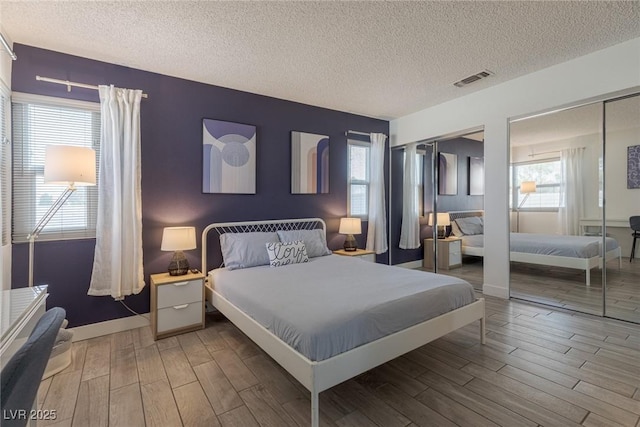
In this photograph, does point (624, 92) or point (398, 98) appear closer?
point (624, 92)

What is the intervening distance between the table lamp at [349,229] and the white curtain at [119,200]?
269 cm

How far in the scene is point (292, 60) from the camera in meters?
3.06

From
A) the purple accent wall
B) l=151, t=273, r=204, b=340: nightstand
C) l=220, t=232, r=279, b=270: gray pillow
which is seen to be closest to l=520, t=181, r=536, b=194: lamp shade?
the purple accent wall

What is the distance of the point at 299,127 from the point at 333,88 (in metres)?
0.79

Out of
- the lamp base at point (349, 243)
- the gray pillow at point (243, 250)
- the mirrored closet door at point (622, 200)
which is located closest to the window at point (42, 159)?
the gray pillow at point (243, 250)

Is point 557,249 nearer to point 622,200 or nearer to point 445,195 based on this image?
point 622,200

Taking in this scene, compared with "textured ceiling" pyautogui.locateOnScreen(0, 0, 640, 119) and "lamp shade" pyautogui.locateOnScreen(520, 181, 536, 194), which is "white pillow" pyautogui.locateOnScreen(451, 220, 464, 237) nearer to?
"lamp shade" pyautogui.locateOnScreen(520, 181, 536, 194)

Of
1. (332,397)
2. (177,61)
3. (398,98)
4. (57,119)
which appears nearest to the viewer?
(332,397)

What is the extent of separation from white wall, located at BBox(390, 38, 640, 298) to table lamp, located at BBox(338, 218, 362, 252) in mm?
1811

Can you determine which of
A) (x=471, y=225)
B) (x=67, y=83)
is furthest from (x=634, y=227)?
(x=67, y=83)

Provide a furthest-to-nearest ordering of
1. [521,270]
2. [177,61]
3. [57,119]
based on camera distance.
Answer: [521,270] < [177,61] < [57,119]

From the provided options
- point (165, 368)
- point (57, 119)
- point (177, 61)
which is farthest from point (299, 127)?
point (165, 368)

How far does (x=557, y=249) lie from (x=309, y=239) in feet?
10.2

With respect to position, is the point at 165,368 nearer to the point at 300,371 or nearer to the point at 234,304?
the point at 234,304
